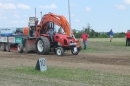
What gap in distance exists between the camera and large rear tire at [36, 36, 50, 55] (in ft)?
70.7

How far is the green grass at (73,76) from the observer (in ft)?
36.2

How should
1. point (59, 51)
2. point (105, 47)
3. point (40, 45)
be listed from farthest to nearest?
1. point (105, 47)
2. point (40, 45)
3. point (59, 51)

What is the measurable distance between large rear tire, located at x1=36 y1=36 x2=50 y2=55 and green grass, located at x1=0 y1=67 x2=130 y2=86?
24.0 ft

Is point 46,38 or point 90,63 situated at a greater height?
point 46,38

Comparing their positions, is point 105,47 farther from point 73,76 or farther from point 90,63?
point 73,76

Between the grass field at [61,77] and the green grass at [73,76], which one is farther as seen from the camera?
the green grass at [73,76]

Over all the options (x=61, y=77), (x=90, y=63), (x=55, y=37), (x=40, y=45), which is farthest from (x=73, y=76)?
(x=40, y=45)

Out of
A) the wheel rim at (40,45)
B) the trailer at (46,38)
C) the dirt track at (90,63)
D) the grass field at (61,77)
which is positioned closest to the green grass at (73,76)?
the grass field at (61,77)

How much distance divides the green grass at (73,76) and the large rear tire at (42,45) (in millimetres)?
7330

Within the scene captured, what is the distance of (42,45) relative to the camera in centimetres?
2208

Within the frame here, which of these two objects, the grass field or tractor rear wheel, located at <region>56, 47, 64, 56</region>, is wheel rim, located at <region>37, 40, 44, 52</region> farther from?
the grass field

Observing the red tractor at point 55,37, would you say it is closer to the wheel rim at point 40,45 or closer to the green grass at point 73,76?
the wheel rim at point 40,45

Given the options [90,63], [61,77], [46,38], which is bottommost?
[61,77]

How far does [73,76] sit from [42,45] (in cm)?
1009
